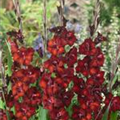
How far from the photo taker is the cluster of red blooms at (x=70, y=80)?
2048mm

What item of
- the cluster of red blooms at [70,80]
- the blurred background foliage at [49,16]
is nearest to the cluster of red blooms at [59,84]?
the cluster of red blooms at [70,80]

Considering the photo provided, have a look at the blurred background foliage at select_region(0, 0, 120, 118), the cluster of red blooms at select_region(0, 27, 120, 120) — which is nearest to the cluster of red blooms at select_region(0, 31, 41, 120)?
the cluster of red blooms at select_region(0, 27, 120, 120)

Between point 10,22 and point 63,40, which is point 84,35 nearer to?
point 10,22

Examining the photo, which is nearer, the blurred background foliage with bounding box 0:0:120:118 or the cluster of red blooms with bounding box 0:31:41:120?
the cluster of red blooms with bounding box 0:31:41:120

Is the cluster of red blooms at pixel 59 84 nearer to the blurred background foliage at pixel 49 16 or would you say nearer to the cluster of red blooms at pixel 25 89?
the cluster of red blooms at pixel 25 89

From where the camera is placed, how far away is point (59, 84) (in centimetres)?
205

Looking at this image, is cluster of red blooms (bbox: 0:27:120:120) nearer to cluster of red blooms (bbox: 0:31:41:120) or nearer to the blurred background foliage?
cluster of red blooms (bbox: 0:31:41:120)

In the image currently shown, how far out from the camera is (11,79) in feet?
7.18

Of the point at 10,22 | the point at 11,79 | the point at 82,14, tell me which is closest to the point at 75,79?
the point at 11,79

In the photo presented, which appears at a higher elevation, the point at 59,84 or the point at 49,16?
the point at 59,84

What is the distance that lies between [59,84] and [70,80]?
66 mm

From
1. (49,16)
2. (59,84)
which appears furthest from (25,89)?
(49,16)

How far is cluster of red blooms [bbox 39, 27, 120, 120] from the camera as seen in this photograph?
6.72ft

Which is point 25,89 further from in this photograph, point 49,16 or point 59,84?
point 49,16
